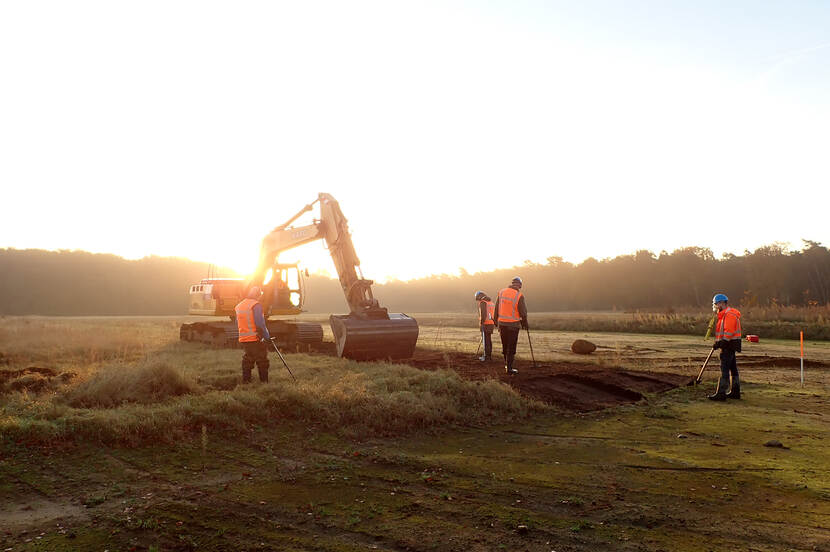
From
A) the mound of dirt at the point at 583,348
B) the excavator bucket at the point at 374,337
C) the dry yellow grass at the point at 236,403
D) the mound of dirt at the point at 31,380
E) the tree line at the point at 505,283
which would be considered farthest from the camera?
the tree line at the point at 505,283

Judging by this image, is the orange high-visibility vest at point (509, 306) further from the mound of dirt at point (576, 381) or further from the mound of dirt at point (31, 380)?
the mound of dirt at point (31, 380)

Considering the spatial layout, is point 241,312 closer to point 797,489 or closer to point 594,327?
point 797,489

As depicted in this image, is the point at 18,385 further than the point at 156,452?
Yes

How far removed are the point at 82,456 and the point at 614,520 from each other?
608 cm

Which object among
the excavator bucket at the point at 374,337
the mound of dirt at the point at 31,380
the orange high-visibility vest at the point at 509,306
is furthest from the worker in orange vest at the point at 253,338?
the orange high-visibility vest at the point at 509,306

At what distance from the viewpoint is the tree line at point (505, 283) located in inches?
2707

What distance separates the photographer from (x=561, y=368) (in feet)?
48.4

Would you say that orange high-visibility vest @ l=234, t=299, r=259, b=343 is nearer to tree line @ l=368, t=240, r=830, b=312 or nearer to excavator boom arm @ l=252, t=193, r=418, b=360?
excavator boom arm @ l=252, t=193, r=418, b=360

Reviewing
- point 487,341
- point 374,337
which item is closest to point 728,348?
point 487,341

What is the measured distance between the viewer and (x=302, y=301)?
70.5ft

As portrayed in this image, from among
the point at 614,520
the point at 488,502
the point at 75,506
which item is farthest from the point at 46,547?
the point at 614,520

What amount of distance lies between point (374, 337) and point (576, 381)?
5.58 m

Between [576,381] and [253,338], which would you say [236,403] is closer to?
[253,338]

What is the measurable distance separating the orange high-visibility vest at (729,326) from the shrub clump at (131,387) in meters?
10.2
